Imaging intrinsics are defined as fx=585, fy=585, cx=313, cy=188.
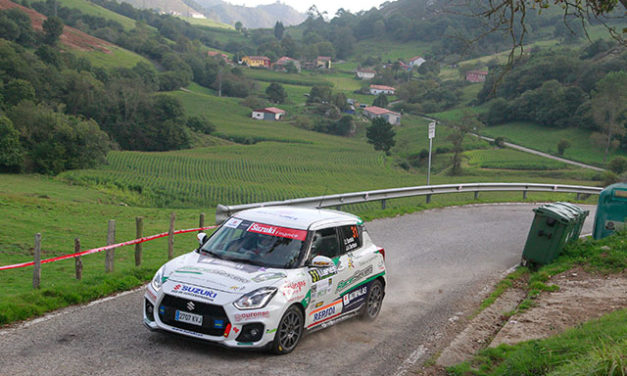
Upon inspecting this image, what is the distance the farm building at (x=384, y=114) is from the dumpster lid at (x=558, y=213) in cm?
10402

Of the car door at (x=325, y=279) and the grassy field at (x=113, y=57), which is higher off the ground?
the grassy field at (x=113, y=57)

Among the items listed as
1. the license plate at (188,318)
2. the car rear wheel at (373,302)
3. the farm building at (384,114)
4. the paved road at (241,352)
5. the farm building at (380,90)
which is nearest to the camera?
the paved road at (241,352)

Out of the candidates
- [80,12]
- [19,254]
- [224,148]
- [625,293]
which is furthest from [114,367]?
[80,12]

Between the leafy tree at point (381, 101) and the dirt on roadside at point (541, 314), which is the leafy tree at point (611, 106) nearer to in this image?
the leafy tree at point (381, 101)

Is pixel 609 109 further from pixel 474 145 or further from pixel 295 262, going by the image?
pixel 295 262

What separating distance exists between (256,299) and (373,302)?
9.57 feet

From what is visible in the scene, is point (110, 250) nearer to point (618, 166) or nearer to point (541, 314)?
point (541, 314)

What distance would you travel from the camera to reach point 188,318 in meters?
6.88

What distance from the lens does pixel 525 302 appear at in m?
10.3

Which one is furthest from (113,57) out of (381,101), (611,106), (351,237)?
(351,237)

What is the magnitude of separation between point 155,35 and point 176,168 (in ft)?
449

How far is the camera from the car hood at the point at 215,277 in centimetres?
699

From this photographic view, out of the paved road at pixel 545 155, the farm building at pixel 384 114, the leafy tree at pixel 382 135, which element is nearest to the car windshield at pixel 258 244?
the paved road at pixel 545 155

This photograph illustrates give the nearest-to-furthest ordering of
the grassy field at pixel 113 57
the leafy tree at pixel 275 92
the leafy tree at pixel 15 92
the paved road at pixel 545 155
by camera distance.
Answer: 1. the leafy tree at pixel 15 92
2. the paved road at pixel 545 155
3. the grassy field at pixel 113 57
4. the leafy tree at pixel 275 92
